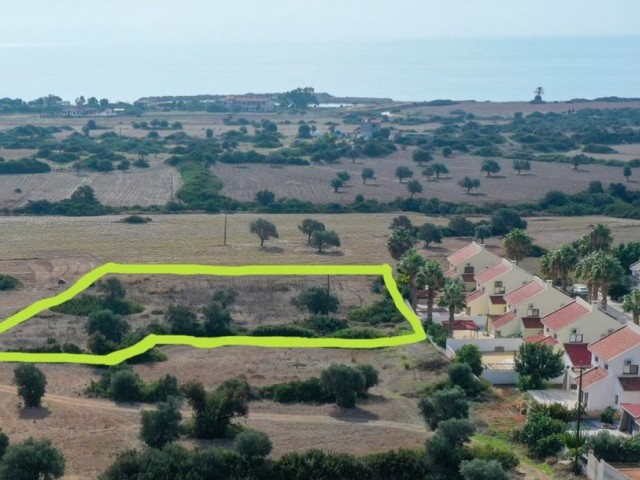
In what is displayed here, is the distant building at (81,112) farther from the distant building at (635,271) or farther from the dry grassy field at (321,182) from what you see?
the distant building at (635,271)

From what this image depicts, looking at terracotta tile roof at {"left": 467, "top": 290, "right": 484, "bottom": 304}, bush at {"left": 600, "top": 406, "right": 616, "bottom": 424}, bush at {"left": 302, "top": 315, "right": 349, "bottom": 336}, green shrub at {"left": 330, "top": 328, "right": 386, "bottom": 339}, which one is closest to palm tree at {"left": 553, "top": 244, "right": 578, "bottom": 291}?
terracotta tile roof at {"left": 467, "top": 290, "right": 484, "bottom": 304}

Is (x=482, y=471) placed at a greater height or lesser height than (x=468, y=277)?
lesser

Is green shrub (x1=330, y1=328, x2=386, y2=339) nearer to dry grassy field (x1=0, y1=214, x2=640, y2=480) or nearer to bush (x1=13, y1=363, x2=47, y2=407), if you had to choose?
dry grassy field (x1=0, y1=214, x2=640, y2=480)

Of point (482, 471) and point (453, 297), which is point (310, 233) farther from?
point (482, 471)

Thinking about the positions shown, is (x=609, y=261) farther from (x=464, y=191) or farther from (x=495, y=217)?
(x=464, y=191)

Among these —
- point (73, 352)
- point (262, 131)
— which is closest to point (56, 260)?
point (73, 352)

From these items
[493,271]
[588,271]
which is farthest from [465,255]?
[588,271]
